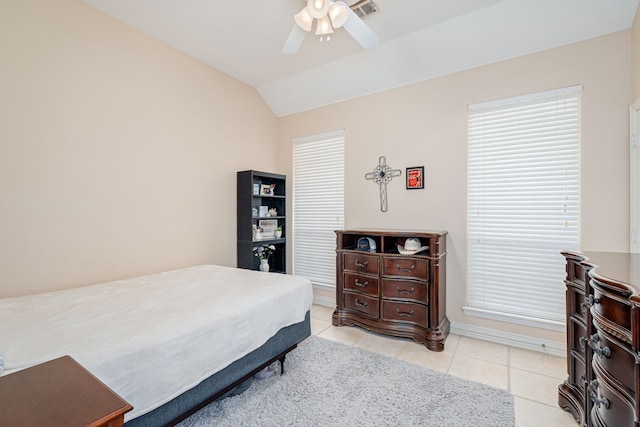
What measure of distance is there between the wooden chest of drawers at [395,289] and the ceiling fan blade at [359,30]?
5.76 ft

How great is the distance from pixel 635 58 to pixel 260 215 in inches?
Answer: 154

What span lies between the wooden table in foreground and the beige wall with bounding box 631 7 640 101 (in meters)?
3.59

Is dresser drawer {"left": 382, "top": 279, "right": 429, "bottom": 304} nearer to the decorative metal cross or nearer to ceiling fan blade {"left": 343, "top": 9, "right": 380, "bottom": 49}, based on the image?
the decorative metal cross

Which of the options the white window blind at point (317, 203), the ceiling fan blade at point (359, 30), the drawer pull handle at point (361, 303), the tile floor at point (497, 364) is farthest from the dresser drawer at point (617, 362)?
the white window blind at point (317, 203)

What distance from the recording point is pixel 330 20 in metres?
2.22

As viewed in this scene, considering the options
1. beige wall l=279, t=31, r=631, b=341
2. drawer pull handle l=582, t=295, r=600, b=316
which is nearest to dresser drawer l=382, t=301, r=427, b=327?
beige wall l=279, t=31, r=631, b=341

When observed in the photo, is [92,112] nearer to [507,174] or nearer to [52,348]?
[52,348]

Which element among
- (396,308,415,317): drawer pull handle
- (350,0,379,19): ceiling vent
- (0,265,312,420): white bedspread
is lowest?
(396,308,415,317): drawer pull handle

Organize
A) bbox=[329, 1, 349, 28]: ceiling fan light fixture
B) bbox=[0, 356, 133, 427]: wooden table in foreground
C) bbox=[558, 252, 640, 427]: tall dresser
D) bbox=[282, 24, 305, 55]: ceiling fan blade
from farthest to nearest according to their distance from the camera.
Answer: bbox=[282, 24, 305, 55]: ceiling fan blade
bbox=[329, 1, 349, 28]: ceiling fan light fixture
bbox=[558, 252, 640, 427]: tall dresser
bbox=[0, 356, 133, 427]: wooden table in foreground

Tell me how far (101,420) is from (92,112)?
2777 mm

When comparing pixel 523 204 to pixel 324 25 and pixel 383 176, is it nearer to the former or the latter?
pixel 383 176

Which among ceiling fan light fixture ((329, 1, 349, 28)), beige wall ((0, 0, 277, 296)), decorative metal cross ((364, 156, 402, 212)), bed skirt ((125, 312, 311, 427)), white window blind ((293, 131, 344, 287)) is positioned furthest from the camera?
white window blind ((293, 131, 344, 287))

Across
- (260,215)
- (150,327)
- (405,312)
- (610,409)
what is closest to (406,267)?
(405,312)

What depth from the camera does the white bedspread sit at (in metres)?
1.27
